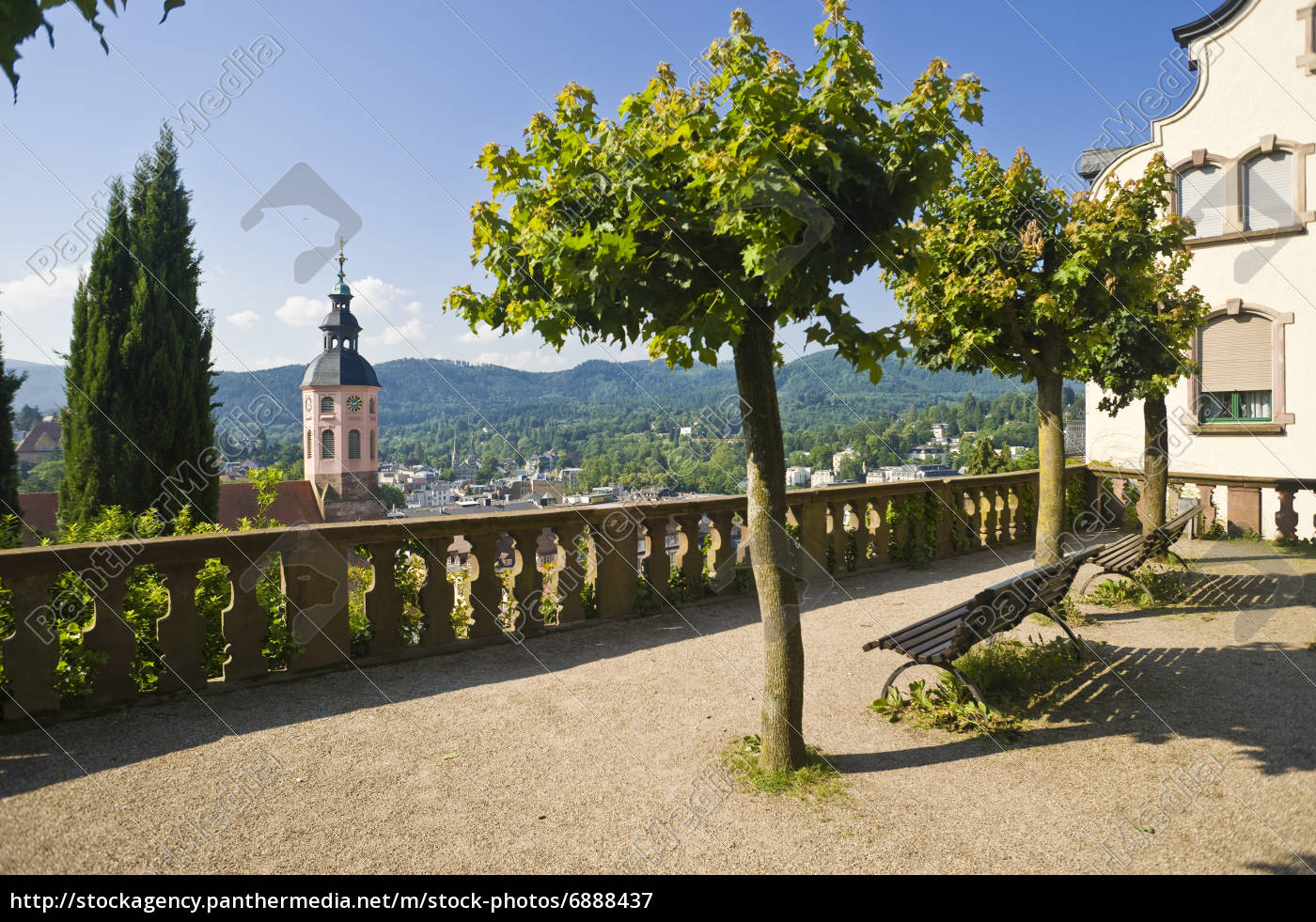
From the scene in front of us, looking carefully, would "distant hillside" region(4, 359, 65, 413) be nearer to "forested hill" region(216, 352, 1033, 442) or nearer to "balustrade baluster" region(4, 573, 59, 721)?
"balustrade baluster" region(4, 573, 59, 721)

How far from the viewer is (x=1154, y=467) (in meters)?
9.35

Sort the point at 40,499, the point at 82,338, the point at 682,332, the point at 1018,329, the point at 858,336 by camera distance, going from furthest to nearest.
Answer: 1. the point at 40,499
2. the point at 82,338
3. the point at 1018,329
4. the point at 858,336
5. the point at 682,332

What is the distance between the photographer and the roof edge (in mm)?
12711

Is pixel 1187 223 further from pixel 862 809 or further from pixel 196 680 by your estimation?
pixel 196 680

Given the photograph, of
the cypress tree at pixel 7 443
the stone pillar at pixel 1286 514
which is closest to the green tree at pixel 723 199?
the stone pillar at pixel 1286 514

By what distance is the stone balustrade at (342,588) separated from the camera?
4355 millimetres

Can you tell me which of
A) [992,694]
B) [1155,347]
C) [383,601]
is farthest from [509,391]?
[992,694]

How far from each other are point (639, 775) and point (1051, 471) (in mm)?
5396

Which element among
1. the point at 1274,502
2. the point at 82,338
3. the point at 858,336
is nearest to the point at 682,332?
the point at 858,336

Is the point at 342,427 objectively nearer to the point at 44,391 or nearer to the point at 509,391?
the point at 509,391

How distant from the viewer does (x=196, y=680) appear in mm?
4754

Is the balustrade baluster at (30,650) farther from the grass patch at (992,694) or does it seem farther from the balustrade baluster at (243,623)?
the grass patch at (992,694)
